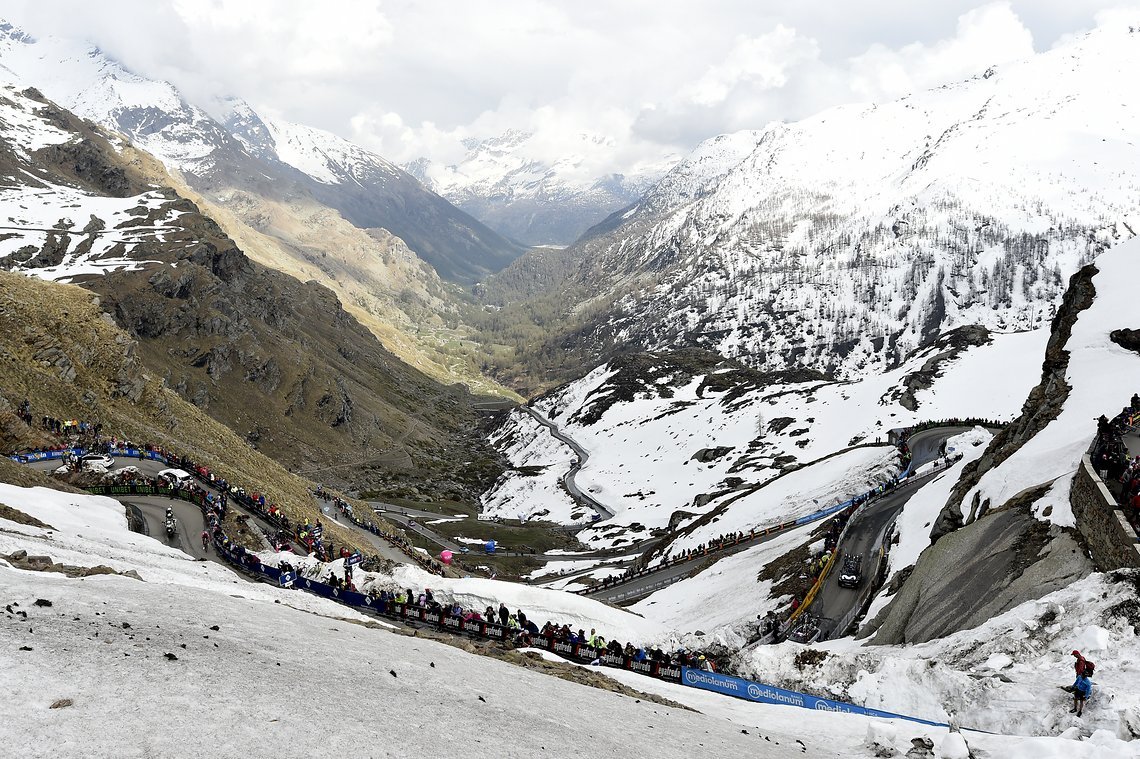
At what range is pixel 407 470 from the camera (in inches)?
6772

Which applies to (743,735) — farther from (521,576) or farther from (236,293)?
(236,293)

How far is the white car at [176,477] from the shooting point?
161 feet

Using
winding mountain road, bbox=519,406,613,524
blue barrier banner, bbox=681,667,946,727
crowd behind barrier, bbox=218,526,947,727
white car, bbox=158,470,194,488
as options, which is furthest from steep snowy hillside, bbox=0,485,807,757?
winding mountain road, bbox=519,406,613,524

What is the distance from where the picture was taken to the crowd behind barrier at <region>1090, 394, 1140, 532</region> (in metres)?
22.6

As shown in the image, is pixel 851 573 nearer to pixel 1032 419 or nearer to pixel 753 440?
pixel 1032 419

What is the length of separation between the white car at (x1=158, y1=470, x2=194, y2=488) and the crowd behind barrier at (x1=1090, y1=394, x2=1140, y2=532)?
178 feet

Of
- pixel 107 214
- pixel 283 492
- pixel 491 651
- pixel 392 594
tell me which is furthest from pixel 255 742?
pixel 107 214

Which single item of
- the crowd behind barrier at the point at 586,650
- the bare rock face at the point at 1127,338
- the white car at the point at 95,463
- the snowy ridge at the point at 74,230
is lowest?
the crowd behind barrier at the point at 586,650

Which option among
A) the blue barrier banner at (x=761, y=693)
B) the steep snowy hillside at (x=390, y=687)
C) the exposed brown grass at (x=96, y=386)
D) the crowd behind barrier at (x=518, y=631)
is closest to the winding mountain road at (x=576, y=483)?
the exposed brown grass at (x=96, y=386)

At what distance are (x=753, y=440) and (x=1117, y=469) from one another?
105 meters

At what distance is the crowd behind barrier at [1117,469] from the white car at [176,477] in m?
54.4

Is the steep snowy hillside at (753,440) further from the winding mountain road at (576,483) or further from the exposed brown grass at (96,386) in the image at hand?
the exposed brown grass at (96,386)

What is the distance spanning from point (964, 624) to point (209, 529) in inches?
1647

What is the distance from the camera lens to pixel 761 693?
76.5 ft
